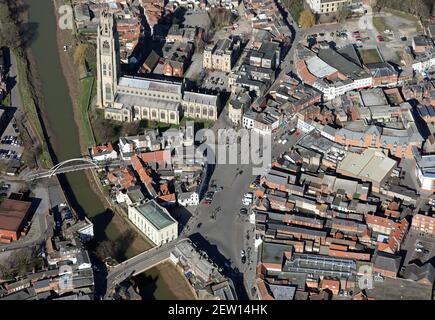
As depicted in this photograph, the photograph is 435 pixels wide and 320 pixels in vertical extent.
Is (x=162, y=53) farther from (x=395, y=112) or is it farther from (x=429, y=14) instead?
(x=429, y=14)

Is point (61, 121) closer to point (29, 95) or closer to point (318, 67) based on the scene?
point (29, 95)

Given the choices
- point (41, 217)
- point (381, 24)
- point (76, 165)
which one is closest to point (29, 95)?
point (76, 165)

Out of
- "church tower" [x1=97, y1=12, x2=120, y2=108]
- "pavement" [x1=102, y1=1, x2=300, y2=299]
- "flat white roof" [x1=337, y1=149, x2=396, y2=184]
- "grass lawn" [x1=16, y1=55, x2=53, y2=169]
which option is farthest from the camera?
"church tower" [x1=97, y1=12, x2=120, y2=108]

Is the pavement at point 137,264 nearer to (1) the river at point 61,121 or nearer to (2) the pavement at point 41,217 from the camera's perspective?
(1) the river at point 61,121

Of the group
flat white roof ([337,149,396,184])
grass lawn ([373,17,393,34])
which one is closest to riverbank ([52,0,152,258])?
flat white roof ([337,149,396,184])

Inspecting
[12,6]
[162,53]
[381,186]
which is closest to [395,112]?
[381,186]

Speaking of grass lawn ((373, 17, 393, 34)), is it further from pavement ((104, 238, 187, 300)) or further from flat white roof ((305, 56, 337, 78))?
pavement ((104, 238, 187, 300))
